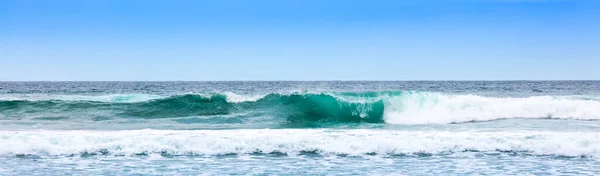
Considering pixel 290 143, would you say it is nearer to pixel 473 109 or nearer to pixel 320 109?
pixel 320 109

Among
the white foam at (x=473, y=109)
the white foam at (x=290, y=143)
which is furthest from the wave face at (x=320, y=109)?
the white foam at (x=290, y=143)

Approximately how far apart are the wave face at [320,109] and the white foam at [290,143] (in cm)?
603

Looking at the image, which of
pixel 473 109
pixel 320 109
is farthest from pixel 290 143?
pixel 473 109

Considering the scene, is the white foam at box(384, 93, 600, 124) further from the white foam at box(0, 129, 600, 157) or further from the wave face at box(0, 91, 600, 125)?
the white foam at box(0, 129, 600, 157)

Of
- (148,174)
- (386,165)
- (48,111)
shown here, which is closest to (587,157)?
(386,165)

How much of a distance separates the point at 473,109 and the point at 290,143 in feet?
33.4

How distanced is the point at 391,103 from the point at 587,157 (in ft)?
30.7

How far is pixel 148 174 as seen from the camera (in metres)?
7.59

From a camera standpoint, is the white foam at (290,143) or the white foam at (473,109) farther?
the white foam at (473,109)

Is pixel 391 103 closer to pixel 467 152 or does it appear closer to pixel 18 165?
pixel 467 152

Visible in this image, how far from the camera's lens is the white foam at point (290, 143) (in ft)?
31.1

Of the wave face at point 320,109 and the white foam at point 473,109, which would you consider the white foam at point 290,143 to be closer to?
the wave face at point 320,109

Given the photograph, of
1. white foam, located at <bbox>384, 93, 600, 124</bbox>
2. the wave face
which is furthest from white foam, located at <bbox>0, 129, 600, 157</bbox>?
white foam, located at <bbox>384, 93, 600, 124</bbox>

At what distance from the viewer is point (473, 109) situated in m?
18.2
